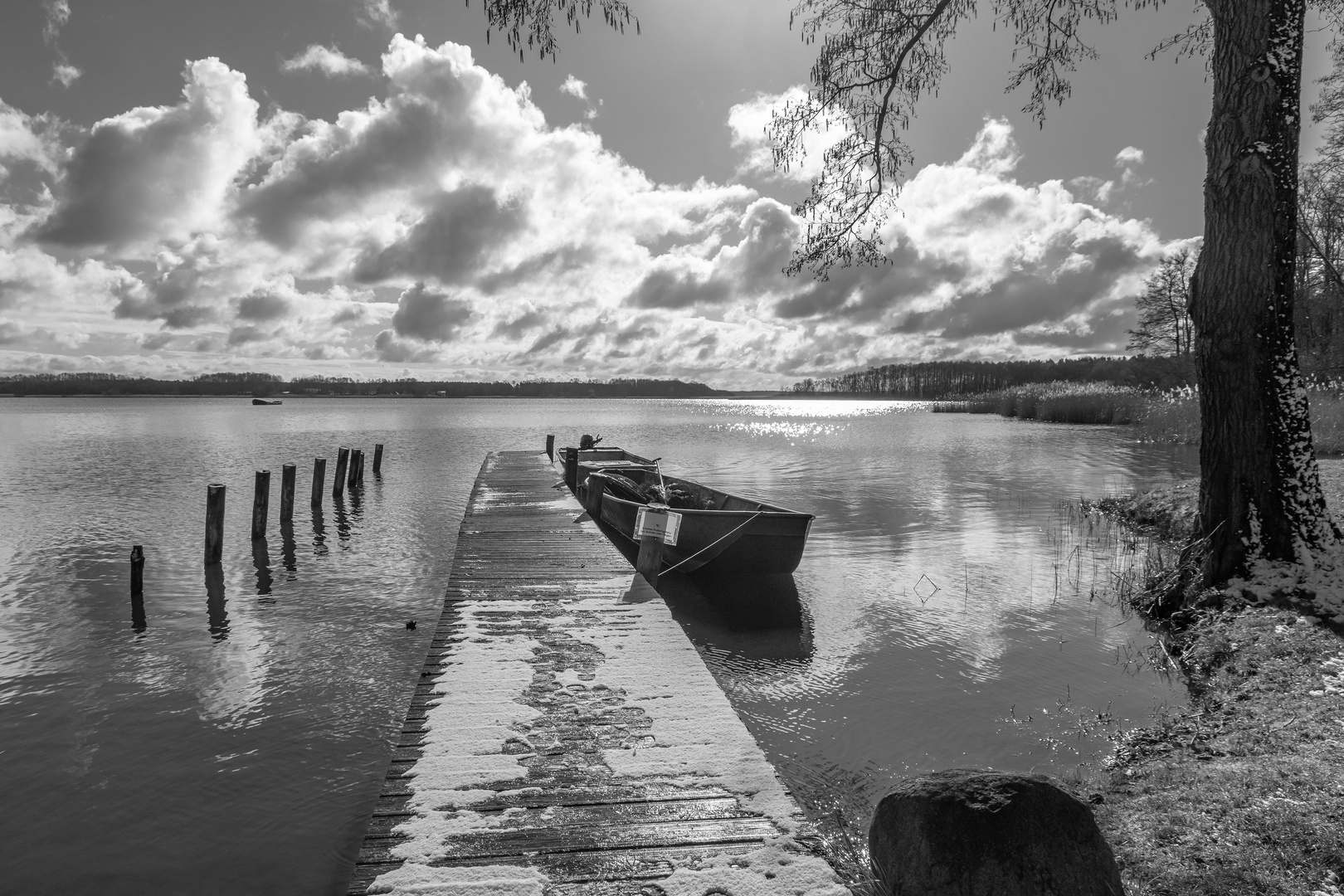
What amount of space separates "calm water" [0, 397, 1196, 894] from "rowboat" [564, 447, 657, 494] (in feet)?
12.2

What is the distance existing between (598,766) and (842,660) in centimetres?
453

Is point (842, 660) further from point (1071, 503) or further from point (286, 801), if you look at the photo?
point (1071, 503)

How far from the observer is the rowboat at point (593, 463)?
18.7m

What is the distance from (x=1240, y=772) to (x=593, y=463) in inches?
734

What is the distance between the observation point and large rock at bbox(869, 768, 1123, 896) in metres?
2.70

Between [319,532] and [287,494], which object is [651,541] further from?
[287,494]

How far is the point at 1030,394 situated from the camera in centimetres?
5481

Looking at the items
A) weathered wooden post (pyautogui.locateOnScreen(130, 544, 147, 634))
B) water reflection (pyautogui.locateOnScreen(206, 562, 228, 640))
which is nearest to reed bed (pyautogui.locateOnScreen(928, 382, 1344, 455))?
water reflection (pyautogui.locateOnScreen(206, 562, 228, 640))

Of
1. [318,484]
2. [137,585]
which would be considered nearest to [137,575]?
[137,585]

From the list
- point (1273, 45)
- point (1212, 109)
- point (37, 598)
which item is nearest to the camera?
point (1273, 45)

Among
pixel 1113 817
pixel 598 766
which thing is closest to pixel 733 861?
pixel 598 766

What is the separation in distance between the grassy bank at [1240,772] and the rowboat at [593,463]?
12.4 meters

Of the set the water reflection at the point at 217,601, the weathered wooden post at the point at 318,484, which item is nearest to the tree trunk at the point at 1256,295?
the water reflection at the point at 217,601

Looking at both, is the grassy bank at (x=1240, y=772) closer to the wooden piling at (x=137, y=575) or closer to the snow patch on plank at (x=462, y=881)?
the snow patch on plank at (x=462, y=881)
